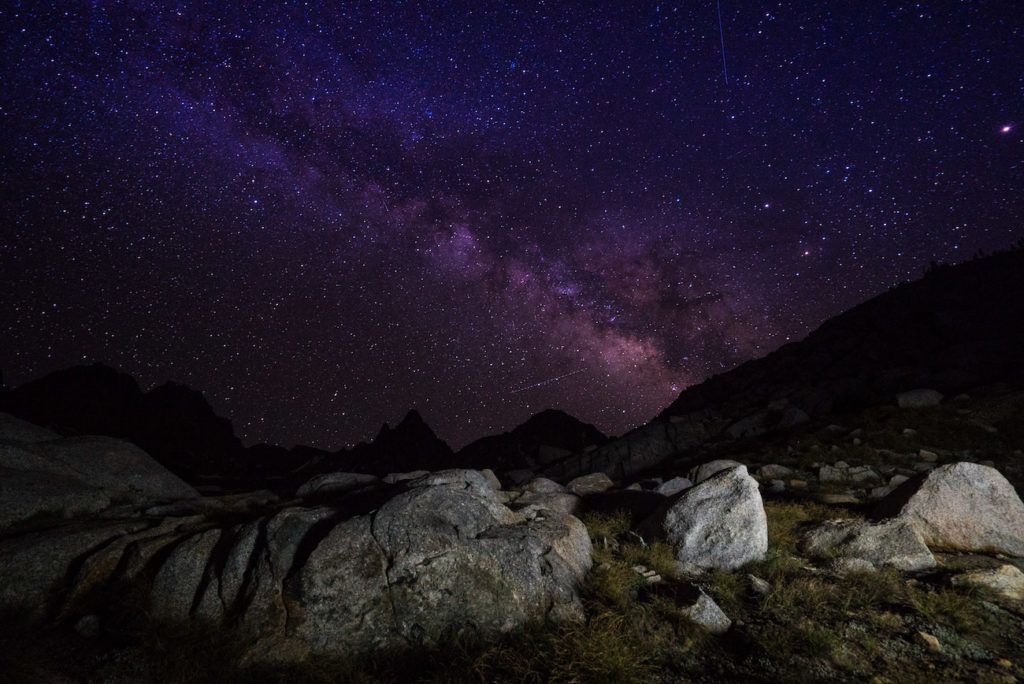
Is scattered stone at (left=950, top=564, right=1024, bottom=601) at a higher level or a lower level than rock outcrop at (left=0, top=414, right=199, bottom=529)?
lower

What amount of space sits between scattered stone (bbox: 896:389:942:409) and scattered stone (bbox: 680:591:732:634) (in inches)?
1075

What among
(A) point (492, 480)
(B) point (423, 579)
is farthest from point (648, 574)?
(A) point (492, 480)

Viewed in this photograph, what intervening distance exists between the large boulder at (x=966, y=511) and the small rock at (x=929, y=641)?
403 centimetres

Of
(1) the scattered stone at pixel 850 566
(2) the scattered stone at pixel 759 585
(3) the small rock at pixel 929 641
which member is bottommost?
(3) the small rock at pixel 929 641

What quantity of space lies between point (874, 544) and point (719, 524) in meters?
2.72

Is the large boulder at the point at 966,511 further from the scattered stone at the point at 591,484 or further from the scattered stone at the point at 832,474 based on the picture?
the scattered stone at the point at 591,484

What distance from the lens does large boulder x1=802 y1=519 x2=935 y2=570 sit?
7.41 meters

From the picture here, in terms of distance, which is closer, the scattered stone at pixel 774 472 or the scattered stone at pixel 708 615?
the scattered stone at pixel 708 615

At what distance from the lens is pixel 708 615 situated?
575 cm

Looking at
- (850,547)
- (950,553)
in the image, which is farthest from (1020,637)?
(950,553)

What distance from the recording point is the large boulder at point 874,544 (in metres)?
7.41

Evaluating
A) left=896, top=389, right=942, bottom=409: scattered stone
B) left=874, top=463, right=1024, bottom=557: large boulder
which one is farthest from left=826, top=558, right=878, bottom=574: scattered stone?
left=896, top=389, right=942, bottom=409: scattered stone

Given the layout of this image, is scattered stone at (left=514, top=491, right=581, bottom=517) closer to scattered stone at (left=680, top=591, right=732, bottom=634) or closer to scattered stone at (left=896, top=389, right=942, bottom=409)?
scattered stone at (left=680, top=591, right=732, bottom=634)

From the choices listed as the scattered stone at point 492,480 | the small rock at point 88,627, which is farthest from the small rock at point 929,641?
the small rock at point 88,627
